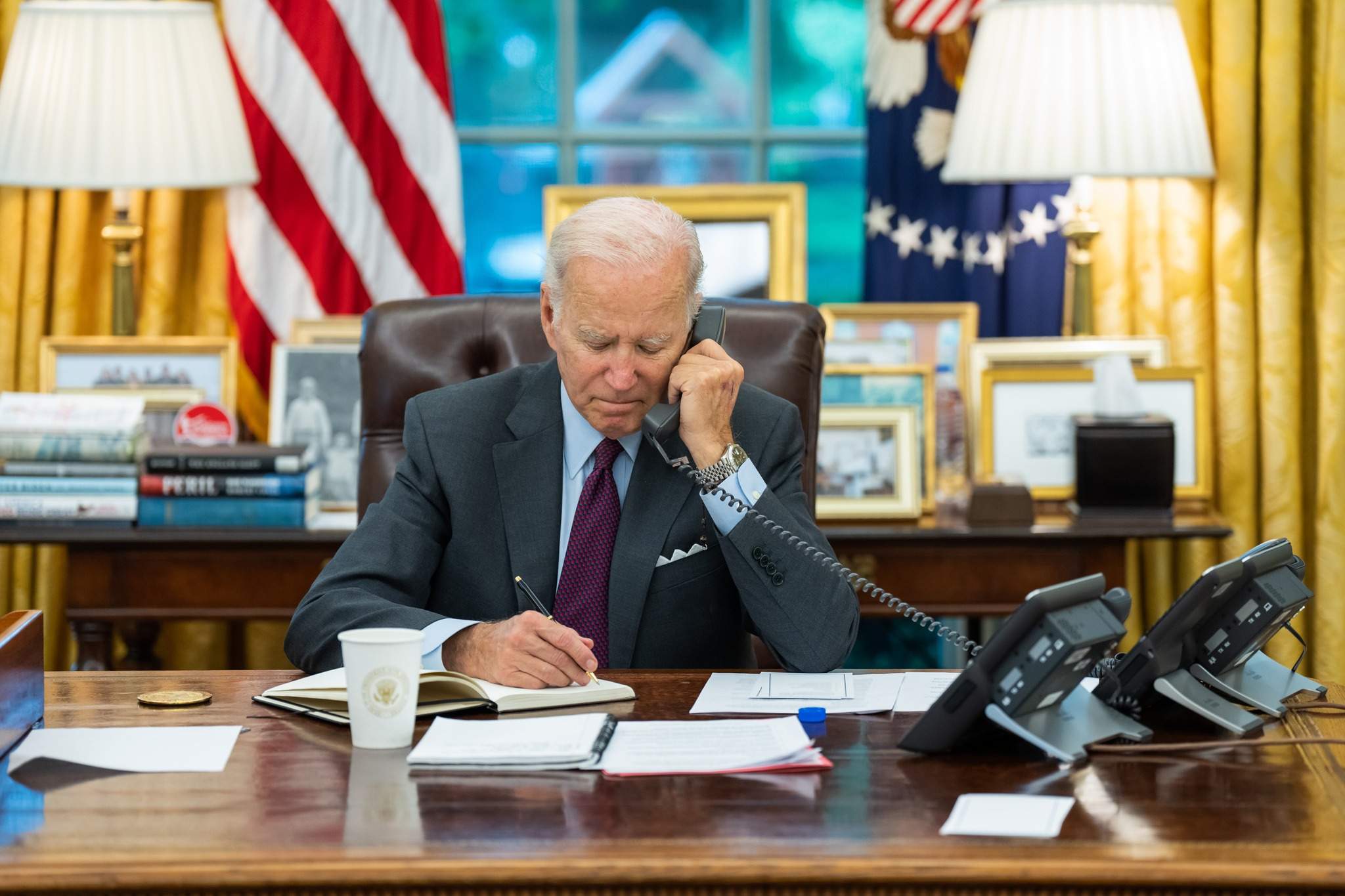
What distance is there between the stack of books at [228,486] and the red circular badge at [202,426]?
15 centimetres

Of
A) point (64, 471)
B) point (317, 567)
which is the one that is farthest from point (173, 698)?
point (64, 471)

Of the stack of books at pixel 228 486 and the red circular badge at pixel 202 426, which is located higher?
the red circular badge at pixel 202 426

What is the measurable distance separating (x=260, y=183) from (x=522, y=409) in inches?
59.5

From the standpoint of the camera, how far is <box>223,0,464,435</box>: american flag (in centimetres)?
330

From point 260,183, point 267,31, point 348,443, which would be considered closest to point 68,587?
point 348,443

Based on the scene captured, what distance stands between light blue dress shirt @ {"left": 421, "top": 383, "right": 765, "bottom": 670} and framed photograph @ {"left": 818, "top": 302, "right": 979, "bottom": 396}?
1.24 metres

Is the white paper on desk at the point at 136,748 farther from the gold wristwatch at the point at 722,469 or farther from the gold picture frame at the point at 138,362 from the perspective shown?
the gold picture frame at the point at 138,362

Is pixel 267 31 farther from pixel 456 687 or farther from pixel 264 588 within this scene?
pixel 456 687

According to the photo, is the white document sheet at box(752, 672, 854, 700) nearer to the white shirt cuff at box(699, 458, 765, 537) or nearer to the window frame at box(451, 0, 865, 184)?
the white shirt cuff at box(699, 458, 765, 537)

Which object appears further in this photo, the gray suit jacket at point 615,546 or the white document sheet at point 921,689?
the gray suit jacket at point 615,546

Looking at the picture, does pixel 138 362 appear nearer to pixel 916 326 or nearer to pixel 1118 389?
pixel 916 326

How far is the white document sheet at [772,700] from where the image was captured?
61.9 inches

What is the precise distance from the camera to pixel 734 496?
1930mm

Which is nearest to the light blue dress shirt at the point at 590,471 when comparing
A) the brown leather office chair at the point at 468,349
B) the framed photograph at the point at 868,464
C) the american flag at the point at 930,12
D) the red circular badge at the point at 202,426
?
the brown leather office chair at the point at 468,349
